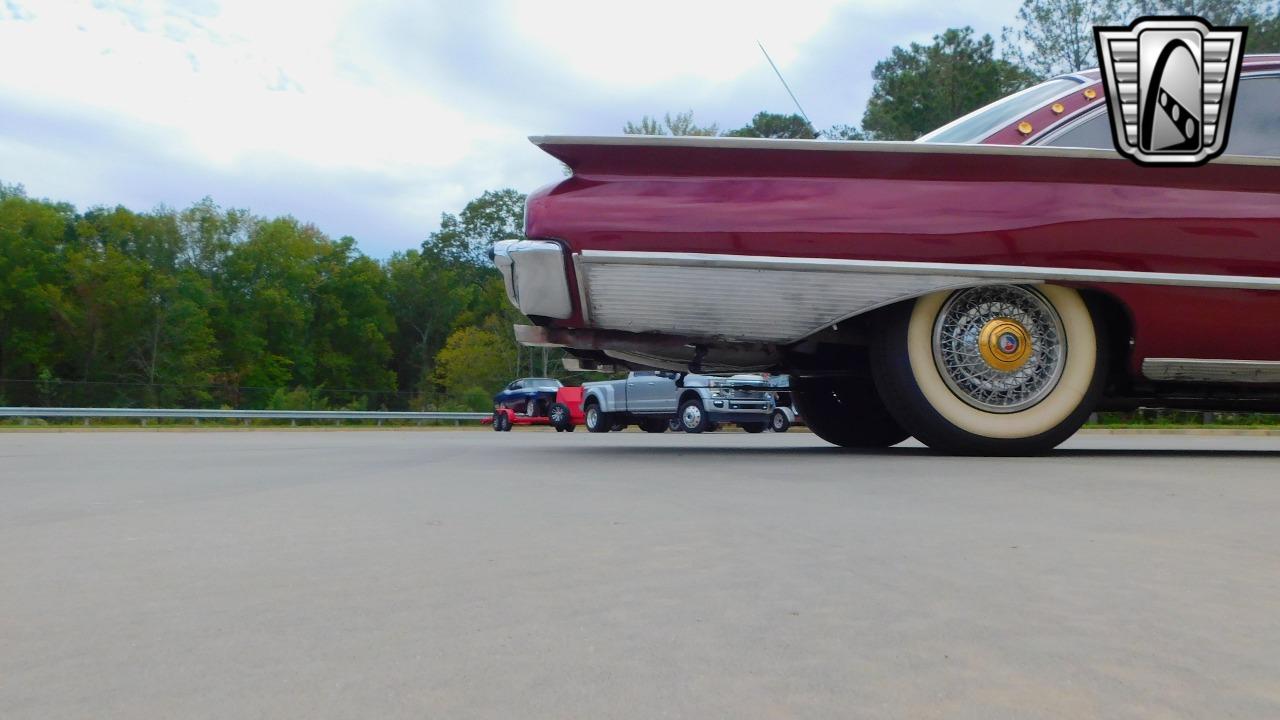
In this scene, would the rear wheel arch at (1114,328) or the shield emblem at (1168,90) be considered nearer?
the shield emblem at (1168,90)

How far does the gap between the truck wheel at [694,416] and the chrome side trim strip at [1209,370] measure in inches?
584

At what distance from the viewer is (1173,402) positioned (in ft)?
21.8

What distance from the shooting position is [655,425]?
76.0ft

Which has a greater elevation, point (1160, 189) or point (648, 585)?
point (1160, 189)

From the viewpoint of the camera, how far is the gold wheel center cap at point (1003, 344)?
6117 millimetres

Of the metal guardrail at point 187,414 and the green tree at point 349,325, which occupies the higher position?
the green tree at point 349,325

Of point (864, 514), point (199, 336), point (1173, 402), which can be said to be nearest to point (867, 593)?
point (864, 514)

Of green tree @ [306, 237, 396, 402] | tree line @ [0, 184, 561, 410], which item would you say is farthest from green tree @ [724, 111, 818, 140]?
green tree @ [306, 237, 396, 402]

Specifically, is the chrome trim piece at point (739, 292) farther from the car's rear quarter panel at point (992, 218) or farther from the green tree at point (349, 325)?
the green tree at point (349, 325)

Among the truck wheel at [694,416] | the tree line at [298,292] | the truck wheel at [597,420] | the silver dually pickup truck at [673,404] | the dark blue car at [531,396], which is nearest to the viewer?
the silver dually pickup truck at [673,404]

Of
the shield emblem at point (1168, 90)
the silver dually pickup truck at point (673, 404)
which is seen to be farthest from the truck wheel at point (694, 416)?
the shield emblem at point (1168, 90)

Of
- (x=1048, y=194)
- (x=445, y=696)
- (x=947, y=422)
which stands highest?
(x=1048, y=194)

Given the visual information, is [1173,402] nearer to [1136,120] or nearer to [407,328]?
[1136,120]

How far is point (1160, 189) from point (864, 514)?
3.10m
